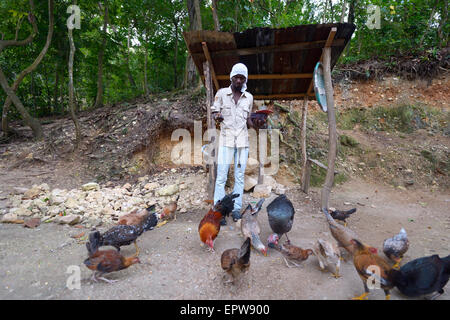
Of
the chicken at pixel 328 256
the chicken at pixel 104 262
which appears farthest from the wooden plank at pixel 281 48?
the chicken at pixel 104 262

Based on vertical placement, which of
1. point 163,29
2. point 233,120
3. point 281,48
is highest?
point 163,29

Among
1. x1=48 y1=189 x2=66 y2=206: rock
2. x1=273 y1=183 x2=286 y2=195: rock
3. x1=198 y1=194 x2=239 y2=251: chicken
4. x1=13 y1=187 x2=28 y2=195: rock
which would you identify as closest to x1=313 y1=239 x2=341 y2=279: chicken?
x1=198 y1=194 x2=239 y2=251: chicken

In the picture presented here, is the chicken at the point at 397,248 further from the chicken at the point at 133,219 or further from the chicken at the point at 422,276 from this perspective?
the chicken at the point at 133,219

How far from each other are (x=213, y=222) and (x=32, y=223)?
323 cm

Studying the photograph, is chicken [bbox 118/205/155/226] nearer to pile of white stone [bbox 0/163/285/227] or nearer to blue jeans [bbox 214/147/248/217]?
pile of white stone [bbox 0/163/285/227]

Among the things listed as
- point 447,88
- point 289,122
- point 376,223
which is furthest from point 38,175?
point 447,88

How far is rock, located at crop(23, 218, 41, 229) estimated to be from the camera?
3960 millimetres

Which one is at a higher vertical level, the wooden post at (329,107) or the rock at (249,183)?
the wooden post at (329,107)

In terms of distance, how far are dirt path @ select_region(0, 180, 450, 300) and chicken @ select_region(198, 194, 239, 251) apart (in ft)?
0.70

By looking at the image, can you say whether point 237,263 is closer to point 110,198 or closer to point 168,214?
point 168,214

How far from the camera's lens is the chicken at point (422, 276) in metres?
2.10

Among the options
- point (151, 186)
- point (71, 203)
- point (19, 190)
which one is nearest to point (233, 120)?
point (151, 186)

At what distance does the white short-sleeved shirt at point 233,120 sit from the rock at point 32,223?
347 cm

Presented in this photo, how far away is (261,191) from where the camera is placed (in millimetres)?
5562
